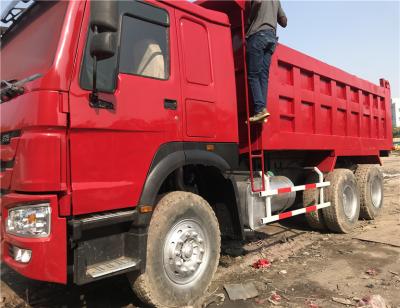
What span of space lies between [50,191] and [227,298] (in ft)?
6.49

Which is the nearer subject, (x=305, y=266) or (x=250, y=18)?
(x=250, y=18)

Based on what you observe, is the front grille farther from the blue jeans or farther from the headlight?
the blue jeans

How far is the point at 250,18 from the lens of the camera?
4.53m

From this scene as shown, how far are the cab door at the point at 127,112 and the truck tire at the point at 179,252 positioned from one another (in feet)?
1.17

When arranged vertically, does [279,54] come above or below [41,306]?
above

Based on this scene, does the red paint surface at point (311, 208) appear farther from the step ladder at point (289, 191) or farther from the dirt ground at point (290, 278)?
the dirt ground at point (290, 278)

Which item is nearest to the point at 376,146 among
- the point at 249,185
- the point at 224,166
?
the point at 249,185

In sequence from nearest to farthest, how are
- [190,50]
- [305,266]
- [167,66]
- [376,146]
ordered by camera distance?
[167,66] → [190,50] → [305,266] → [376,146]

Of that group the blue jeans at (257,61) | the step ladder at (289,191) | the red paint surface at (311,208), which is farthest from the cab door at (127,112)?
the red paint surface at (311,208)

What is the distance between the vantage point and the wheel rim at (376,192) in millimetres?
7727

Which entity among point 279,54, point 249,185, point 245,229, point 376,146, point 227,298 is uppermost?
point 279,54

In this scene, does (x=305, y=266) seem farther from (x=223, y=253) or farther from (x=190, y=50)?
(x=190, y=50)

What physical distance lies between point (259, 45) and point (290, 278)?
8.30ft

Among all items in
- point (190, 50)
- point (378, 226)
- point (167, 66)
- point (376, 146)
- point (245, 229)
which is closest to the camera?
point (167, 66)
